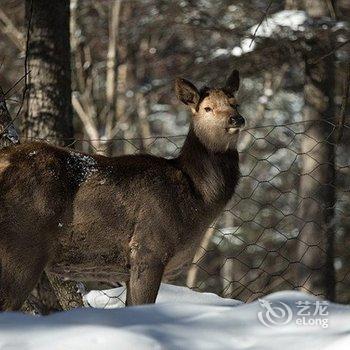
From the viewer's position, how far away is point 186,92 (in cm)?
712

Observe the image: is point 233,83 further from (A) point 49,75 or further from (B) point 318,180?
(B) point 318,180

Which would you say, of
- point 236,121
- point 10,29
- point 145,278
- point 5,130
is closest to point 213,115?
point 236,121

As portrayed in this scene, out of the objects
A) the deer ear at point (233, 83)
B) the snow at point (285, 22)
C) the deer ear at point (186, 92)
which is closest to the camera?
the deer ear at point (186, 92)

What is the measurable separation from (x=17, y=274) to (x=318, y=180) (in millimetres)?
4565

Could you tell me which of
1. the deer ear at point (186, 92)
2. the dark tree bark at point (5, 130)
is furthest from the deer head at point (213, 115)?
the dark tree bark at point (5, 130)

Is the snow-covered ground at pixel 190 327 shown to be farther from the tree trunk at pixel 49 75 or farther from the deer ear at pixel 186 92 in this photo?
the tree trunk at pixel 49 75

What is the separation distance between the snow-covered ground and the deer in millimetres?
2106

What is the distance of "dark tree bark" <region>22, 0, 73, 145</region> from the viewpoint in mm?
8008

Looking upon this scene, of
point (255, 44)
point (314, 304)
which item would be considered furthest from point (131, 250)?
point (255, 44)

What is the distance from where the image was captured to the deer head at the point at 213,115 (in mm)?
6840

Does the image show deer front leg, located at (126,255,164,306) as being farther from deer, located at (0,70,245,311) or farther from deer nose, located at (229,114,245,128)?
deer nose, located at (229,114,245,128)

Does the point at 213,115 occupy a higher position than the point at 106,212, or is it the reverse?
the point at 213,115

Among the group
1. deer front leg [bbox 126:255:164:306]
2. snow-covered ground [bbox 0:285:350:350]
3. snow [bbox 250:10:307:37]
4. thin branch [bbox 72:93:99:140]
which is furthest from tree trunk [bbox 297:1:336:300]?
thin branch [bbox 72:93:99:140]

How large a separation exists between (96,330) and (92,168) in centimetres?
295
